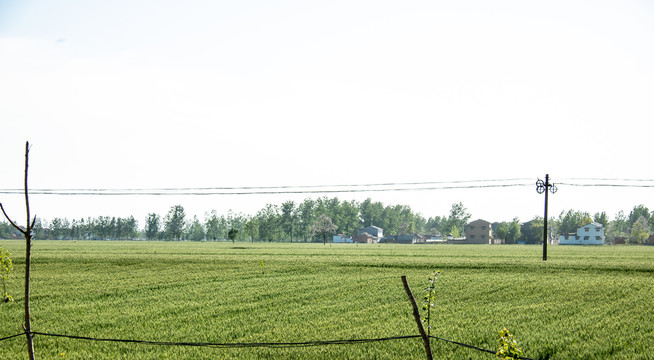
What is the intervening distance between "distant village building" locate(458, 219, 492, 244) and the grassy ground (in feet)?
449

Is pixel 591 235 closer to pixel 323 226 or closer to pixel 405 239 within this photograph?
pixel 405 239

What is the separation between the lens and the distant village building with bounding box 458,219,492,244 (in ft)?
559

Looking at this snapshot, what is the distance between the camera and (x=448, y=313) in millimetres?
19688

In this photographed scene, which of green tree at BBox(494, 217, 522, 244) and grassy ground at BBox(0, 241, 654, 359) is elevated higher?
grassy ground at BBox(0, 241, 654, 359)

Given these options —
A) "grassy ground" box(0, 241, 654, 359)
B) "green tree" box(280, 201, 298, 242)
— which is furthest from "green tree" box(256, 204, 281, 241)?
"grassy ground" box(0, 241, 654, 359)

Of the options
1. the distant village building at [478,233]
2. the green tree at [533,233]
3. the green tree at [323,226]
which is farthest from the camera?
the green tree at [323,226]

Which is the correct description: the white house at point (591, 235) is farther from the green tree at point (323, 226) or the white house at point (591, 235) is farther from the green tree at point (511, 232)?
the green tree at point (323, 226)

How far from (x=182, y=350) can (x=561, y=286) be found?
2139 centimetres

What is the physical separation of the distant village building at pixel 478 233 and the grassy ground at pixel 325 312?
137 m

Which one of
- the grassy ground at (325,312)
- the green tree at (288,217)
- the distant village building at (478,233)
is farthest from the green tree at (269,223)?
the grassy ground at (325,312)

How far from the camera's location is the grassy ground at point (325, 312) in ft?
46.7

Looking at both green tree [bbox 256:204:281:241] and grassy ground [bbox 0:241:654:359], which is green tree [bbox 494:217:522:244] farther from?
grassy ground [bbox 0:241:654:359]

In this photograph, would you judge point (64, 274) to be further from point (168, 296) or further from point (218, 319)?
point (218, 319)

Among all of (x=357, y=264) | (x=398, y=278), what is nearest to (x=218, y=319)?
(x=398, y=278)
